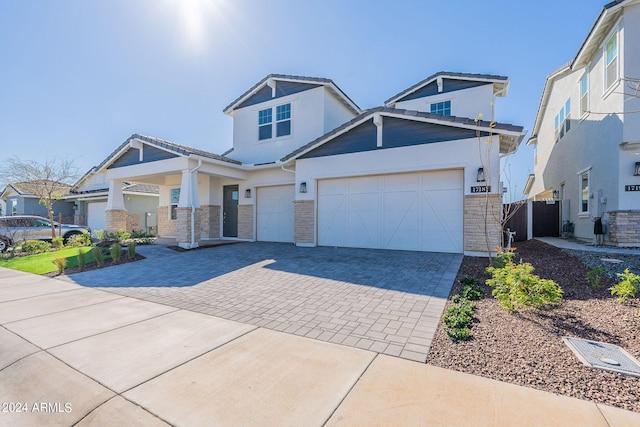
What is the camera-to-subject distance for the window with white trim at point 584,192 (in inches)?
456

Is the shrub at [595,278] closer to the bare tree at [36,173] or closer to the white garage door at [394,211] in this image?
the white garage door at [394,211]

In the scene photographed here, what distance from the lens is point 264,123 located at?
48.4 feet

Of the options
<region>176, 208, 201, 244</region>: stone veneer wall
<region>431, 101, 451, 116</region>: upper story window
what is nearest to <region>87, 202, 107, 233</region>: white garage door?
<region>176, 208, 201, 244</region>: stone veneer wall

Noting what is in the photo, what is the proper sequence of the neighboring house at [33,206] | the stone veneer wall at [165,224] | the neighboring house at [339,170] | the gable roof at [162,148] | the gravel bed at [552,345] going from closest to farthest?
the gravel bed at [552,345], the neighboring house at [339,170], the gable roof at [162,148], the stone veneer wall at [165,224], the neighboring house at [33,206]

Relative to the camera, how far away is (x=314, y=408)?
238 centimetres

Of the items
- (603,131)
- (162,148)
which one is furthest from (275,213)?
(603,131)

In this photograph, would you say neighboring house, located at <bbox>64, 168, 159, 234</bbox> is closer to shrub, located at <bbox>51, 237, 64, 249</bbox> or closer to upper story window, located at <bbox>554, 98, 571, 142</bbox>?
shrub, located at <bbox>51, 237, 64, 249</bbox>

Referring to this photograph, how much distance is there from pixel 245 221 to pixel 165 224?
5.56m

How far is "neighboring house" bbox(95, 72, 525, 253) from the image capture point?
29.6 ft

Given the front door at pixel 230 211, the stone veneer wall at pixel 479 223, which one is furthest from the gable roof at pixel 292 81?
the stone veneer wall at pixel 479 223

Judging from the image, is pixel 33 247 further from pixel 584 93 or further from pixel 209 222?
pixel 584 93

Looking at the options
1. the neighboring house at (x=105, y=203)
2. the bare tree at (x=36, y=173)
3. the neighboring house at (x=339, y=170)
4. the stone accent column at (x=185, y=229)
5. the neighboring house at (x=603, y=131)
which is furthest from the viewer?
the neighboring house at (x=105, y=203)

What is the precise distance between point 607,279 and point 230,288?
7.65 m

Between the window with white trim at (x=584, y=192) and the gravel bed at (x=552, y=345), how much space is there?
8328mm
